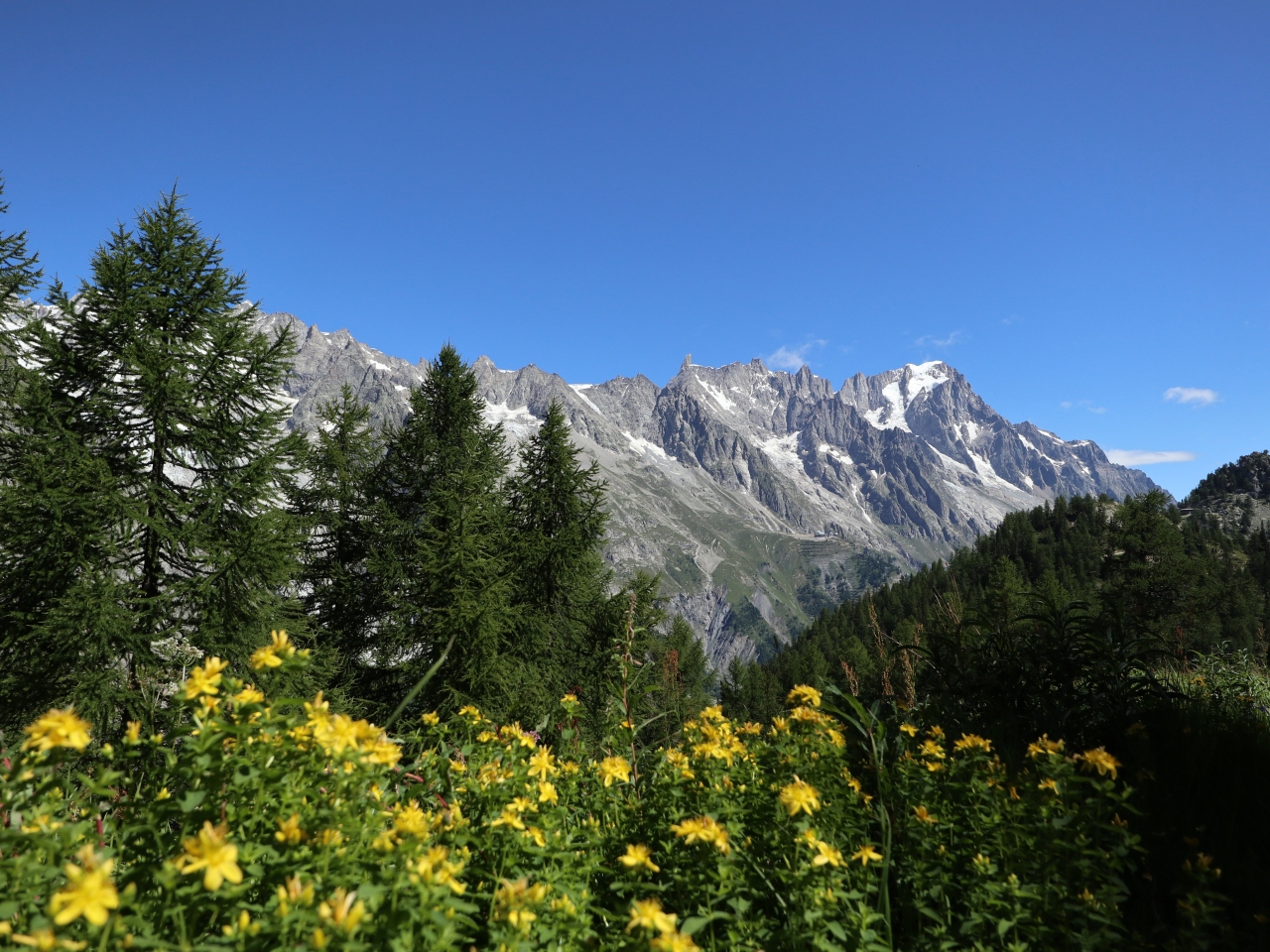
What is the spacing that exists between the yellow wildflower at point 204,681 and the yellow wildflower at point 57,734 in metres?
0.25

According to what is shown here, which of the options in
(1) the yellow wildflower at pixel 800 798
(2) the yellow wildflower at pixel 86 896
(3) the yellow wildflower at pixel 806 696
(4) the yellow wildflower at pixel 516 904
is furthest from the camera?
(3) the yellow wildflower at pixel 806 696

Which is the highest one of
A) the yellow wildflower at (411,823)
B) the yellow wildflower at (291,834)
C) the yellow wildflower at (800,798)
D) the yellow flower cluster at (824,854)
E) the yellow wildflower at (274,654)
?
the yellow wildflower at (274,654)

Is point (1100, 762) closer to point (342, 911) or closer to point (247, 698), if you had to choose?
point (342, 911)

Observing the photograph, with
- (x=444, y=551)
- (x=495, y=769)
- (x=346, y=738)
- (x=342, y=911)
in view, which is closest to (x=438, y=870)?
(x=342, y=911)

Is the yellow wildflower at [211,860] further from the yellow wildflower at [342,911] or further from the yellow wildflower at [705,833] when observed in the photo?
the yellow wildflower at [705,833]

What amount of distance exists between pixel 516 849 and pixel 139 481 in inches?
434

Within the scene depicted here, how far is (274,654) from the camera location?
187 cm

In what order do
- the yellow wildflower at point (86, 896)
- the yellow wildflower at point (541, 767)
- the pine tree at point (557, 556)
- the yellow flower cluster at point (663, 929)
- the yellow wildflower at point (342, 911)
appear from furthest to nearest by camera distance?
1. the pine tree at point (557, 556)
2. the yellow wildflower at point (541, 767)
3. the yellow flower cluster at point (663, 929)
4. the yellow wildflower at point (342, 911)
5. the yellow wildflower at point (86, 896)

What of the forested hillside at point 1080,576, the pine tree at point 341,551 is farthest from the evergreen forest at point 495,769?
the pine tree at point 341,551

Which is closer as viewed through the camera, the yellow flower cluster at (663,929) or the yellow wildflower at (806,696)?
the yellow flower cluster at (663,929)

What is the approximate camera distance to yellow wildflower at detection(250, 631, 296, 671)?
5.75ft

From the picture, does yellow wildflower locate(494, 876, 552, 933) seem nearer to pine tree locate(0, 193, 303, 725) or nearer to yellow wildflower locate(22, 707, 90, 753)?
yellow wildflower locate(22, 707, 90, 753)

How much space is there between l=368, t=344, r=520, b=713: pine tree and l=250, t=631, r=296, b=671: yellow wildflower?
11.2 metres

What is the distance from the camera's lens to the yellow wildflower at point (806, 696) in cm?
281
